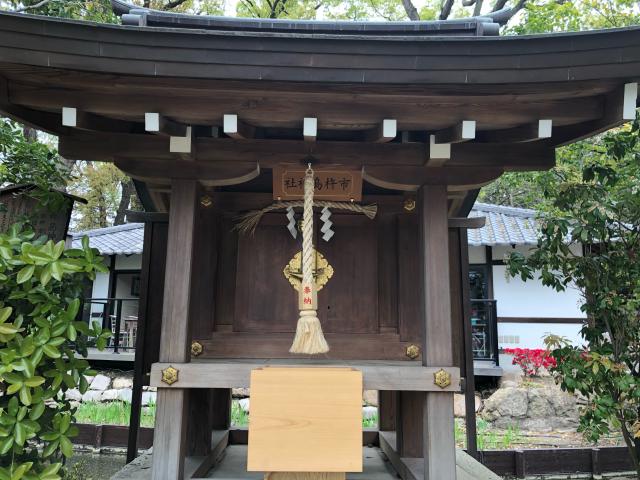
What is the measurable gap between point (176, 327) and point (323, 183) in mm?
1371

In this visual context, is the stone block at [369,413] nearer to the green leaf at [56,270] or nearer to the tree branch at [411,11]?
the green leaf at [56,270]

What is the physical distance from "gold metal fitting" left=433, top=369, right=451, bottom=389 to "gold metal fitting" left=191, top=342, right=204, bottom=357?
169 cm

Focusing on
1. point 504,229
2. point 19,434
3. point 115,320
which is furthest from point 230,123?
point 115,320

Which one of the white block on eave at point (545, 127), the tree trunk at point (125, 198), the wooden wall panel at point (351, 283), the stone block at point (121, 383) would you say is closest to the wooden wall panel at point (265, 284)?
the wooden wall panel at point (351, 283)

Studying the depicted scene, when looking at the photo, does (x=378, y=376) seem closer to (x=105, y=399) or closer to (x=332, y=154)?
(x=332, y=154)

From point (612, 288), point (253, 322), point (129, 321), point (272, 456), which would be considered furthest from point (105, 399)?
point (612, 288)

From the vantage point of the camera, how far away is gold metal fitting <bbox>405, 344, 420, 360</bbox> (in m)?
3.49

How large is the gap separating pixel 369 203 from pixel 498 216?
30.2ft

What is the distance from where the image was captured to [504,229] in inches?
425

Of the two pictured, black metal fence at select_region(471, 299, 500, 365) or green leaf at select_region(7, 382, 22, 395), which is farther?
black metal fence at select_region(471, 299, 500, 365)

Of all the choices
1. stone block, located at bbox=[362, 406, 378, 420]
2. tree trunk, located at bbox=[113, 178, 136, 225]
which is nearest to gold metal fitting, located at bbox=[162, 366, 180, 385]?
stone block, located at bbox=[362, 406, 378, 420]

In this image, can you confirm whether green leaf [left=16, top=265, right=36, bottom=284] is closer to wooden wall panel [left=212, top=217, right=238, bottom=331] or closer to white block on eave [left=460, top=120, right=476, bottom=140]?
wooden wall panel [left=212, top=217, right=238, bottom=331]

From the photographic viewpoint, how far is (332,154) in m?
3.13

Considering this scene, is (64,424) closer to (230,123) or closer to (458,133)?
(230,123)
